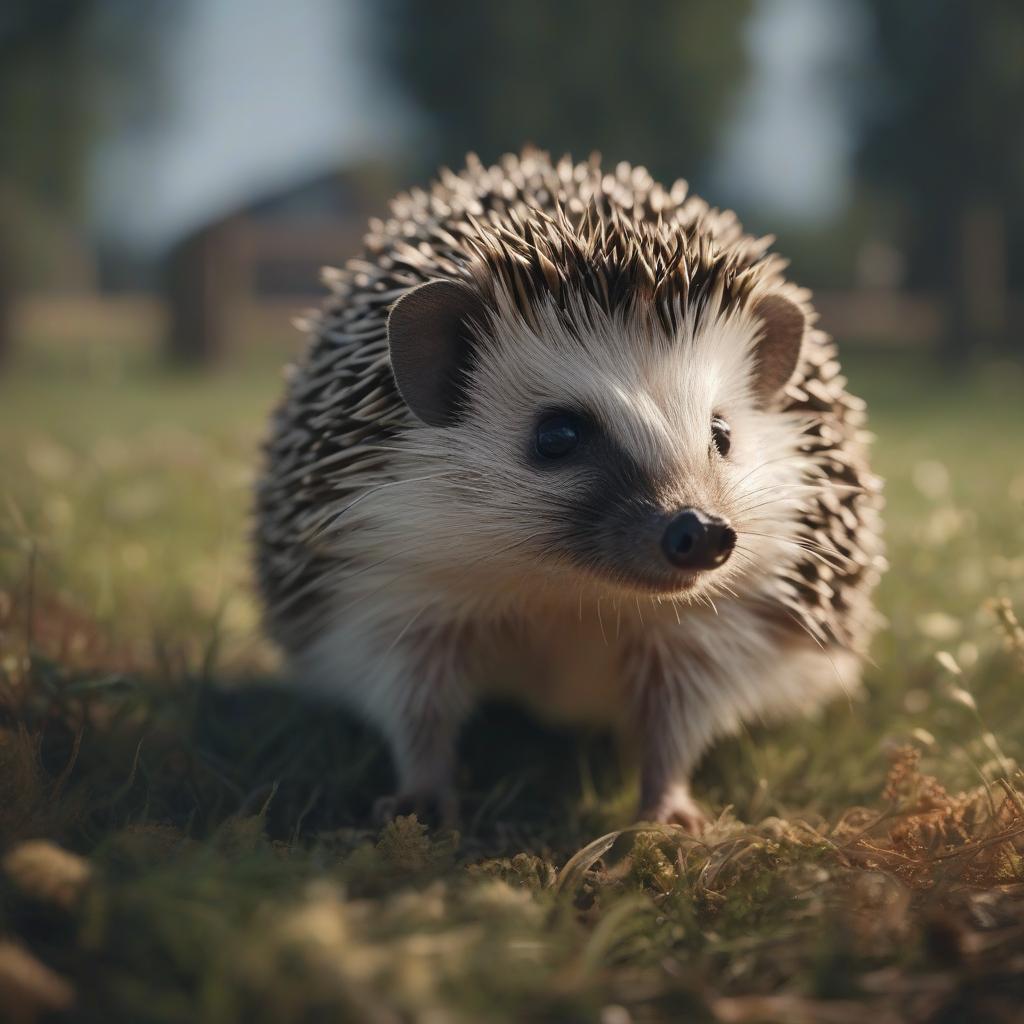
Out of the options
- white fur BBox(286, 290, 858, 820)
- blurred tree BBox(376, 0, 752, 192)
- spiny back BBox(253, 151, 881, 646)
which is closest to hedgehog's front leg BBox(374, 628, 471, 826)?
white fur BBox(286, 290, 858, 820)

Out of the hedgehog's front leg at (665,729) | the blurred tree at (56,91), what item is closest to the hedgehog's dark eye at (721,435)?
the hedgehog's front leg at (665,729)

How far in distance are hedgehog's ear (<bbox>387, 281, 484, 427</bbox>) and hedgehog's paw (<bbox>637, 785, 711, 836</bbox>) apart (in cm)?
113

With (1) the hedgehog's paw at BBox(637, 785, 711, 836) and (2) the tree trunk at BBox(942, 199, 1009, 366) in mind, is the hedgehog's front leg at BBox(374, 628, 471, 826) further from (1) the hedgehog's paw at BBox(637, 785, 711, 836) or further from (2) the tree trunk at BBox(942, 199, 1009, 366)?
(2) the tree trunk at BBox(942, 199, 1009, 366)

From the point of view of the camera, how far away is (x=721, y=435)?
110 inches

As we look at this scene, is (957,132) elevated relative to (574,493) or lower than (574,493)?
elevated

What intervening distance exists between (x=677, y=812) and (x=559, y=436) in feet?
3.33

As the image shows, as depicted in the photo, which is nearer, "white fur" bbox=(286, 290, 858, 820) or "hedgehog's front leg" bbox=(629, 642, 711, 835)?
"white fur" bbox=(286, 290, 858, 820)

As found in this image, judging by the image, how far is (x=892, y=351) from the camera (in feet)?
71.4

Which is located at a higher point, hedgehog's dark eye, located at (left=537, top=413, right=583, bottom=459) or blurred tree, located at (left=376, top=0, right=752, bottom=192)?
blurred tree, located at (left=376, top=0, right=752, bottom=192)

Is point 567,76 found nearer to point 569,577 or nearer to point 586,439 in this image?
point 586,439

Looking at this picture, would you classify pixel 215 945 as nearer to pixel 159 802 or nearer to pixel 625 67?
pixel 159 802

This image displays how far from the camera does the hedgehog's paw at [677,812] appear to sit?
2809 mm

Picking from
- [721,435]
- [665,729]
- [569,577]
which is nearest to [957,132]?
[721,435]

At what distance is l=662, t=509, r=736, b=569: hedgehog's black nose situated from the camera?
2.36 metres
